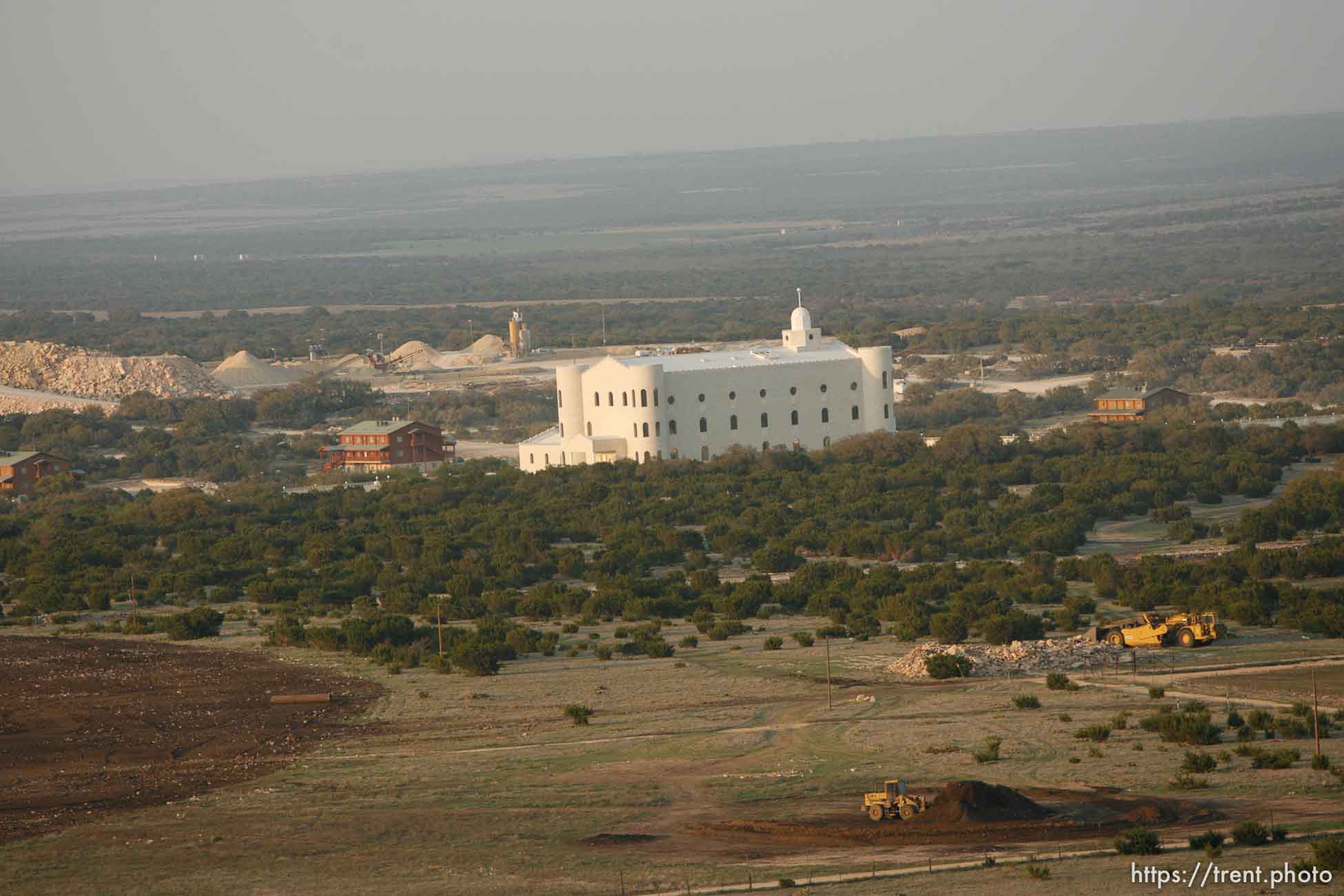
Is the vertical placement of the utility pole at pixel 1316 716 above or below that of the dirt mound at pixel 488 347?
above

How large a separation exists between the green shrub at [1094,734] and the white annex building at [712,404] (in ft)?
A: 110

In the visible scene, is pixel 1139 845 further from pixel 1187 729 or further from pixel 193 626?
pixel 193 626

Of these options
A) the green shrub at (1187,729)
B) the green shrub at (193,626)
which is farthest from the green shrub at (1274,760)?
the green shrub at (193,626)

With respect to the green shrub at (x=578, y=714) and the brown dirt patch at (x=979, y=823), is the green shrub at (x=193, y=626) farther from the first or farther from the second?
the brown dirt patch at (x=979, y=823)

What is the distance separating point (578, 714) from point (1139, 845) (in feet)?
32.5

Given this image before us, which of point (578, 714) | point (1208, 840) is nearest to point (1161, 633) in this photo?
point (578, 714)

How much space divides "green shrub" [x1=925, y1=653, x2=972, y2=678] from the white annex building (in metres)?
28.4

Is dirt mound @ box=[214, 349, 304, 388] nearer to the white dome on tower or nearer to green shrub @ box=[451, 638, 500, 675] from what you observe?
the white dome on tower

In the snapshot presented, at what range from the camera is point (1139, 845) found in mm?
18328

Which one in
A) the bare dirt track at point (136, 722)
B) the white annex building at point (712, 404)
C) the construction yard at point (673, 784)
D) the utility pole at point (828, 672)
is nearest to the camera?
the construction yard at point (673, 784)

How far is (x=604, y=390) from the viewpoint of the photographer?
5834 cm

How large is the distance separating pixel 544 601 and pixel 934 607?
696cm

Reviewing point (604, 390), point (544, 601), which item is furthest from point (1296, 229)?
point (544, 601)

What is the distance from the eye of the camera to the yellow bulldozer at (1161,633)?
29984 mm
